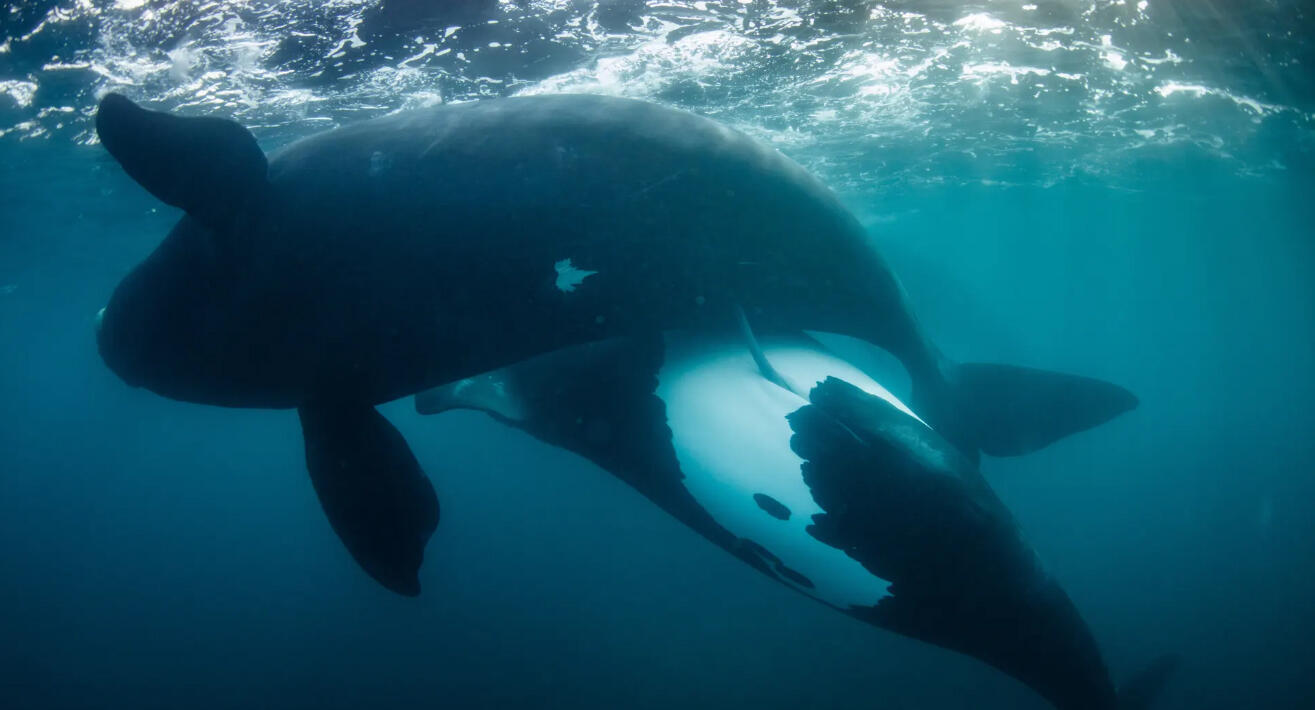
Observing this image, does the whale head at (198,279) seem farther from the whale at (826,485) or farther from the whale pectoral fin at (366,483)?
the whale at (826,485)

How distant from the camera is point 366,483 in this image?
2.93m

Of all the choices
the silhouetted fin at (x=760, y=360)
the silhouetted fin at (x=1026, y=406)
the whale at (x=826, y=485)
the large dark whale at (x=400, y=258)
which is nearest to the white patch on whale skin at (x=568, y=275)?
the large dark whale at (x=400, y=258)

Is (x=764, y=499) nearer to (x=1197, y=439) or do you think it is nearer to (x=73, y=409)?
(x=1197, y=439)

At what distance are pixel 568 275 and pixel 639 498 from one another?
86.0 feet

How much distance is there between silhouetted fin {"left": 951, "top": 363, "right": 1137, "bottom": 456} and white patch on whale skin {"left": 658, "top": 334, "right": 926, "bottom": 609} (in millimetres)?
1315

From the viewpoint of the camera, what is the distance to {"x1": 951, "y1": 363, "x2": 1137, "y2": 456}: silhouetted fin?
470 centimetres

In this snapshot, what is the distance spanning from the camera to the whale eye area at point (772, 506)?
3.33 meters

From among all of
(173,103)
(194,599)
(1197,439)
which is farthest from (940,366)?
(1197,439)

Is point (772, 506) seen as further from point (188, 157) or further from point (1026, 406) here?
point (188, 157)

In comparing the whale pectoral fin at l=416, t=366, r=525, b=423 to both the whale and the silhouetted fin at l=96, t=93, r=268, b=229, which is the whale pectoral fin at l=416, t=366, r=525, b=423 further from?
the silhouetted fin at l=96, t=93, r=268, b=229

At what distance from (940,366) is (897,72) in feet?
44.2

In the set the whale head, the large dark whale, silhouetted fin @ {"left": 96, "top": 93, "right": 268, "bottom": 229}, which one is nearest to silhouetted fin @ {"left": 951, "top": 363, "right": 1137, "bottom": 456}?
the large dark whale

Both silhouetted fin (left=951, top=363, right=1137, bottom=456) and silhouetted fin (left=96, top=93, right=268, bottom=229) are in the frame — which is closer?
silhouetted fin (left=96, top=93, right=268, bottom=229)

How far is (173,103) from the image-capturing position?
13438 millimetres
